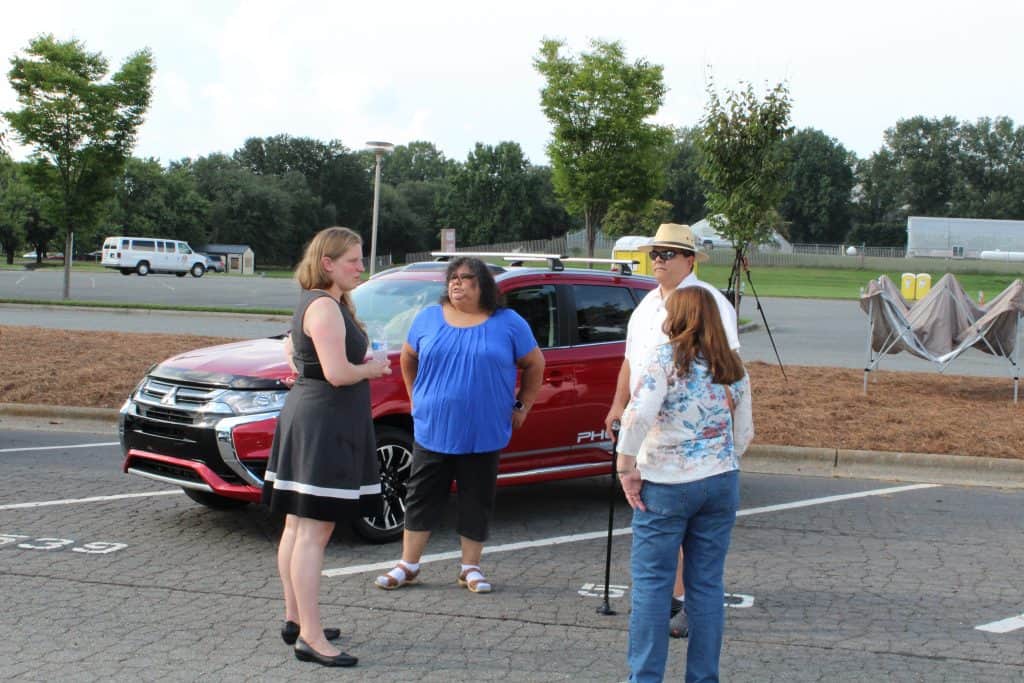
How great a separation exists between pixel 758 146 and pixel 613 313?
26.4 ft

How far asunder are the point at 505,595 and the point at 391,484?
130 centimetres

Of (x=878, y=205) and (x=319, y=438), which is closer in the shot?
(x=319, y=438)

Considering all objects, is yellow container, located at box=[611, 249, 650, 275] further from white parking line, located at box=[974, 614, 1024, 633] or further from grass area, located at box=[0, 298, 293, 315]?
white parking line, located at box=[974, 614, 1024, 633]

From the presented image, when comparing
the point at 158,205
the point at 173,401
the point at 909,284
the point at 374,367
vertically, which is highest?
the point at 158,205

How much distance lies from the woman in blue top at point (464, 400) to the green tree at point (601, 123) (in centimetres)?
2822

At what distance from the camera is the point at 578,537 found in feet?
23.6

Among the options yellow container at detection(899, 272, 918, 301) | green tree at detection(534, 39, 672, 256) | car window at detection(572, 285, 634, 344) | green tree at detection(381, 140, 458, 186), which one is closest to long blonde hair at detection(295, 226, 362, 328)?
car window at detection(572, 285, 634, 344)

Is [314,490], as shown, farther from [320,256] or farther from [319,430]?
[320,256]

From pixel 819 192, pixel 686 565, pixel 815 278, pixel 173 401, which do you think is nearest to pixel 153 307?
pixel 173 401

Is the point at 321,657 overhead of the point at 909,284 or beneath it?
beneath

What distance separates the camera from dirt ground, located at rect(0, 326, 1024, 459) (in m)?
10.4

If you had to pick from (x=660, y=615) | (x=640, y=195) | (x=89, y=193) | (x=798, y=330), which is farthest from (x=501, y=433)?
(x=640, y=195)

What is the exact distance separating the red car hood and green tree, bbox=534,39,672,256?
2732 cm

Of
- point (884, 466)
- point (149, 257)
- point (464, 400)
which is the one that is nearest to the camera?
point (464, 400)
